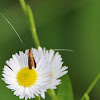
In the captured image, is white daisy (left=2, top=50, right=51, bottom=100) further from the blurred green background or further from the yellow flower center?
the blurred green background

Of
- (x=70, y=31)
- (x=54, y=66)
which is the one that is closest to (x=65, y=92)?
(x=54, y=66)

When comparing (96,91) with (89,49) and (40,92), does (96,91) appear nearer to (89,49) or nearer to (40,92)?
(89,49)

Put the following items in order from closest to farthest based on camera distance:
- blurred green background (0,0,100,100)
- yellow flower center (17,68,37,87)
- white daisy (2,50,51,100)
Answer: white daisy (2,50,51,100) < yellow flower center (17,68,37,87) < blurred green background (0,0,100,100)

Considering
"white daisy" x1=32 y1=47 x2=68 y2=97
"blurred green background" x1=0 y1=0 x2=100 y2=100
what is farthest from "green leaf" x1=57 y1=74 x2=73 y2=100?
"blurred green background" x1=0 y1=0 x2=100 y2=100

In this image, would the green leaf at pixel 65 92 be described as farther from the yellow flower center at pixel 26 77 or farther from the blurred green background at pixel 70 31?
the blurred green background at pixel 70 31

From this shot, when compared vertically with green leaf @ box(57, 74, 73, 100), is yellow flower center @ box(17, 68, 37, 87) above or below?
above

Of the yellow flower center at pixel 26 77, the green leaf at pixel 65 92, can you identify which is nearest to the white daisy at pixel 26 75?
the yellow flower center at pixel 26 77

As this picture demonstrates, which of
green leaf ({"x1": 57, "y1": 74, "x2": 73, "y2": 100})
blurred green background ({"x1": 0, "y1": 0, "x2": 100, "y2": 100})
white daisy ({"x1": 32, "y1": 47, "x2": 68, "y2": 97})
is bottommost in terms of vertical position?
green leaf ({"x1": 57, "y1": 74, "x2": 73, "y2": 100})

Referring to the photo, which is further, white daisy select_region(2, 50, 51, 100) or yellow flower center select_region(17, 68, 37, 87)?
yellow flower center select_region(17, 68, 37, 87)
